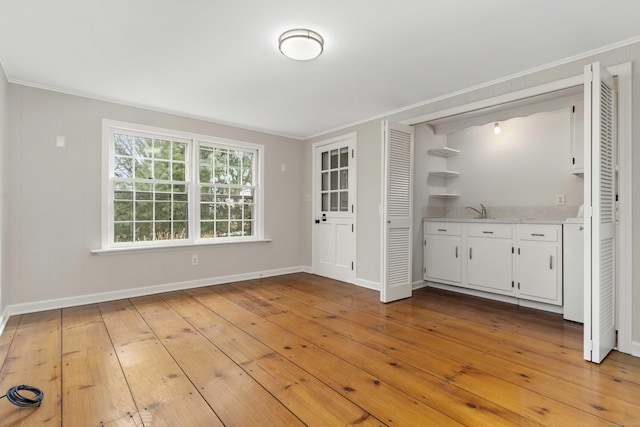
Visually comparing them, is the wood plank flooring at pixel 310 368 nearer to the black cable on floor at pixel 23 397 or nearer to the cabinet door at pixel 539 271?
the black cable on floor at pixel 23 397

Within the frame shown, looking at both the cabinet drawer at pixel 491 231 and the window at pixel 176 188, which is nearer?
the cabinet drawer at pixel 491 231

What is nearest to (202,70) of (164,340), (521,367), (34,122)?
(34,122)

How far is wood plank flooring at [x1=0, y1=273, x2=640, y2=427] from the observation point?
1.67m

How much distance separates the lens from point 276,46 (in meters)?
2.57

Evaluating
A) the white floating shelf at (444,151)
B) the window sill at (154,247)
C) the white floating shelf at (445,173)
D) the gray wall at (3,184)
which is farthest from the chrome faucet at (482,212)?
the gray wall at (3,184)

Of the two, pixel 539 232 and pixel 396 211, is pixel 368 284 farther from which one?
pixel 539 232

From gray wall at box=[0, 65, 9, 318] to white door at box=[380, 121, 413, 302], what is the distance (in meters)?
3.70

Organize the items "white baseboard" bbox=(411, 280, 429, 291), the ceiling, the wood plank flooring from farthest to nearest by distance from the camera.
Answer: "white baseboard" bbox=(411, 280, 429, 291), the ceiling, the wood plank flooring

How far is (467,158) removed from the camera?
4.73 m

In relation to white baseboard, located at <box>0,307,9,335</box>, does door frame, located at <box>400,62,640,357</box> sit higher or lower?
higher

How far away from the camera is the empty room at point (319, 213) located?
1.97 m

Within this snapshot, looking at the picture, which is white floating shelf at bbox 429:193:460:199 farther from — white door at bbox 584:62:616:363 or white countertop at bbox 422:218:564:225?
white door at bbox 584:62:616:363

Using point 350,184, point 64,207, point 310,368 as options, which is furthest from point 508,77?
point 64,207

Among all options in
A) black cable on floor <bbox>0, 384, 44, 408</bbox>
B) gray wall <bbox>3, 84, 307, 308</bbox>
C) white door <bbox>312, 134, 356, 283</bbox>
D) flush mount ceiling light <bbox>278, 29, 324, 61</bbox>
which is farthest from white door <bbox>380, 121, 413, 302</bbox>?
black cable on floor <bbox>0, 384, 44, 408</bbox>
